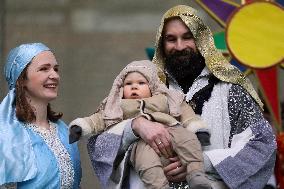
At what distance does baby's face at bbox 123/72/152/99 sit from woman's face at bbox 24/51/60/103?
41 cm

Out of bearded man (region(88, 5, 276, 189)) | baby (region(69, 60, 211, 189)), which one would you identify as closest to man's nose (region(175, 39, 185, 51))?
bearded man (region(88, 5, 276, 189))

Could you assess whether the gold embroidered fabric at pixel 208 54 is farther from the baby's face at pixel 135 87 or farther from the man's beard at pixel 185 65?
the baby's face at pixel 135 87

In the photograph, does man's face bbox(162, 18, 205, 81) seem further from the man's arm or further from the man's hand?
the man's hand

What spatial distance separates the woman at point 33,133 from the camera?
3463mm

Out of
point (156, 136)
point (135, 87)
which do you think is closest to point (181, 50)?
point (135, 87)

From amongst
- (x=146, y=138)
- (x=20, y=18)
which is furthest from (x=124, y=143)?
(x=20, y=18)

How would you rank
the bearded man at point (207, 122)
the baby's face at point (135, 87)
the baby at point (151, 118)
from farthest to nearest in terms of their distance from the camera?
the baby's face at point (135, 87) < the bearded man at point (207, 122) < the baby at point (151, 118)

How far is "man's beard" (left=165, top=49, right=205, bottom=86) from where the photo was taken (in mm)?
3551

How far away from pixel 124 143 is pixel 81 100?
7.83 ft

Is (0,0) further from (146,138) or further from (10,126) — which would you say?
(146,138)

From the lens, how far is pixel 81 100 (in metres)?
5.65

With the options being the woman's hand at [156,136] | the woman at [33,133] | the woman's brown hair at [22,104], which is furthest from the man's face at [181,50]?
the woman's brown hair at [22,104]

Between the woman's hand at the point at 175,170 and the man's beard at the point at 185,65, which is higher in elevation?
the man's beard at the point at 185,65

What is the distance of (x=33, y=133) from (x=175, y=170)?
0.80m
